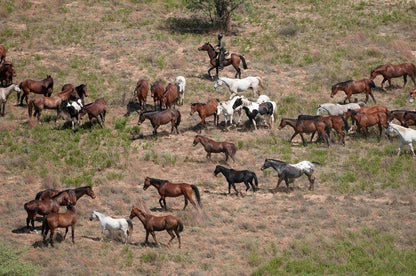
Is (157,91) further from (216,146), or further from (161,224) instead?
(161,224)

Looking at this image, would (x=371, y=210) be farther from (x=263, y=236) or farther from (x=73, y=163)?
(x=73, y=163)

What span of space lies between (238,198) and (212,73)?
11.7 m

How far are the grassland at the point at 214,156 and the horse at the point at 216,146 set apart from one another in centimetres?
48

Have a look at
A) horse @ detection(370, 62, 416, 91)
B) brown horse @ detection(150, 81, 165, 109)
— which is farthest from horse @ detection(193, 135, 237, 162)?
horse @ detection(370, 62, 416, 91)

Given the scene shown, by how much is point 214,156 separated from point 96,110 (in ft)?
17.3

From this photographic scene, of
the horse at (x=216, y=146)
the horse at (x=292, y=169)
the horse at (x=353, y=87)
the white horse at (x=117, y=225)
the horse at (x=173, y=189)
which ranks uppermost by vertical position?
the horse at (x=353, y=87)

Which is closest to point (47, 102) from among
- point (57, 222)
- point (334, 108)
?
point (57, 222)

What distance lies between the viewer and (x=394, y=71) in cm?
3078

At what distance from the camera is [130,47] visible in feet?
112

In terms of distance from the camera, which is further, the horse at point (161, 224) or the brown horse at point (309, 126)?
the brown horse at point (309, 126)

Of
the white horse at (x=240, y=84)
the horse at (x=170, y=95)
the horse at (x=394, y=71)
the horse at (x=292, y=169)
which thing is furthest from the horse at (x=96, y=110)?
the horse at (x=394, y=71)

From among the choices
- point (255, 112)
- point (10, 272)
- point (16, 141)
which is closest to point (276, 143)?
point (255, 112)

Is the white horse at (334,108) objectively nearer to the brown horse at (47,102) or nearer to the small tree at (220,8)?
the brown horse at (47,102)

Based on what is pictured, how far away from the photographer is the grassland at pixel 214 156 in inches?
709
